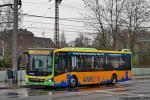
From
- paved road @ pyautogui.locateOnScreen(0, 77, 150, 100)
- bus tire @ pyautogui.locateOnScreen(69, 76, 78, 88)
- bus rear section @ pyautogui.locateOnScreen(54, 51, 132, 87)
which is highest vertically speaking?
bus rear section @ pyautogui.locateOnScreen(54, 51, 132, 87)

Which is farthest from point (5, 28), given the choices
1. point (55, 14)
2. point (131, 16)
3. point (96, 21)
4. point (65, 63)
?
point (65, 63)

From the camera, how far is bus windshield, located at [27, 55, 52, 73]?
1059 inches

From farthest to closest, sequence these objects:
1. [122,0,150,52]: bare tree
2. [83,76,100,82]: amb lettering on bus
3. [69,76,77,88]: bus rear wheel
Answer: [122,0,150,52]: bare tree, [83,76,100,82]: amb lettering on bus, [69,76,77,88]: bus rear wheel

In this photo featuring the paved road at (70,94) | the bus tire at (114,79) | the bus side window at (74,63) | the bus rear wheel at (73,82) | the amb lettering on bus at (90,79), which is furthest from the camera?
the bus tire at (114,79)

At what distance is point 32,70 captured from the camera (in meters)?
27.3

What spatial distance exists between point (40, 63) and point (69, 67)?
213 cm

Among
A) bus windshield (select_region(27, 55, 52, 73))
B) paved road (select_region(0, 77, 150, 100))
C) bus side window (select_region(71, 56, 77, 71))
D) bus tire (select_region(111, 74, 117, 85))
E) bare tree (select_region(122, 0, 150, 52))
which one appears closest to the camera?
paved road (select_region(0, 77, 150, 100))

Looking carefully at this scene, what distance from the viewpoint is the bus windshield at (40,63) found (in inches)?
1059

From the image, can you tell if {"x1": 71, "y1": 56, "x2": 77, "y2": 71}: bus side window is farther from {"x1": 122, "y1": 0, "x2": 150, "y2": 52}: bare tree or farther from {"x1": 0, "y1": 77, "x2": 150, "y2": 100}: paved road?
{"x1": 122, "y1": 0, "x2": 150, "y2": 52}: bare tree

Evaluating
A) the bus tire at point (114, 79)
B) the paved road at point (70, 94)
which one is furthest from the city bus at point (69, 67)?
the paved road at point (70, 94)

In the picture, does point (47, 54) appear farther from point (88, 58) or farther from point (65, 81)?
point (88, 58)

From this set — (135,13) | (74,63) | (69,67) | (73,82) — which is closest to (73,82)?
(73,82)

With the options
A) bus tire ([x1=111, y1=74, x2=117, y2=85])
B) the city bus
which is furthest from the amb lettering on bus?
bus tire ([x1=111, y1=74, x2=117, y2=85])

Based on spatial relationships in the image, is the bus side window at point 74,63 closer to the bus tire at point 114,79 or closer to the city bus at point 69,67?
the city bus at point 69,67
